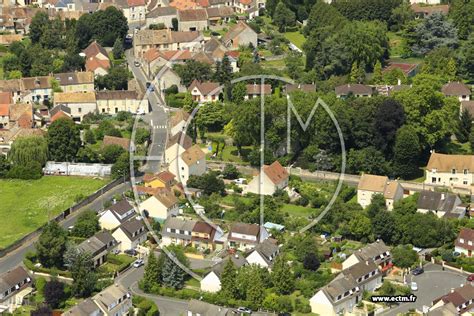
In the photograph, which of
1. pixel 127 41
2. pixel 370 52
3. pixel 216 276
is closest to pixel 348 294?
pixel 216 276

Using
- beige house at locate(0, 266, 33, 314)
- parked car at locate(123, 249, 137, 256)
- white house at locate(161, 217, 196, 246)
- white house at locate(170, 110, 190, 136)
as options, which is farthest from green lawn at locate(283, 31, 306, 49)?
beige house at locate(0, 266, 33, 314)

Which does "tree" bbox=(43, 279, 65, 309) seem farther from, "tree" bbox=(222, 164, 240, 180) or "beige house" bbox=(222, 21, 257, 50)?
"beige house" bbox=(222, 21, 257, 50)

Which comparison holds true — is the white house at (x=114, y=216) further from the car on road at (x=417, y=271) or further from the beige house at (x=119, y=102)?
the beige house at (x=119, y=102)

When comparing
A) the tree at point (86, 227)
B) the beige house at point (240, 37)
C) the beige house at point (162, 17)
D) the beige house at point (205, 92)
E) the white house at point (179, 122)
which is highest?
the beige house at point (162, 17)

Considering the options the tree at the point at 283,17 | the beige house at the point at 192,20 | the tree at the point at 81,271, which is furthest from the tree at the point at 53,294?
the tree at the point at 283,17

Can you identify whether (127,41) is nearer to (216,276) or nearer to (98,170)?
(98,170)
